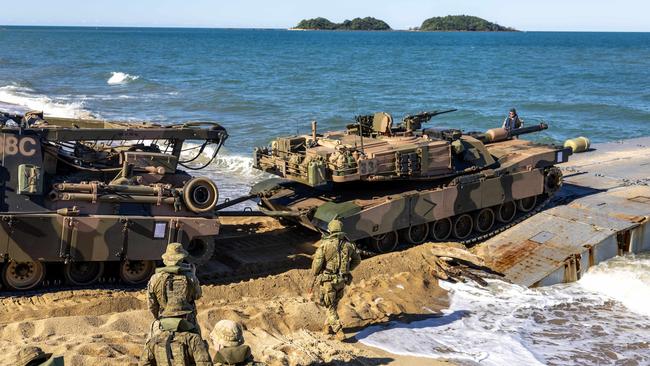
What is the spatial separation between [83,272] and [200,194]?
217 cm

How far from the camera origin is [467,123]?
36219 millimetres

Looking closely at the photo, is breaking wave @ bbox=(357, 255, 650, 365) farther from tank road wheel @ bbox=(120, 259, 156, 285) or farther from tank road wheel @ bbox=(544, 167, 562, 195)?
tank road wheel @ bbox=(120, 259, 156, 285)

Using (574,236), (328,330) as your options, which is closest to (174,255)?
(328,330)

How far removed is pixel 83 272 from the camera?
1199 cm

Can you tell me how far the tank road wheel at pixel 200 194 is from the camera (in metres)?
12.0

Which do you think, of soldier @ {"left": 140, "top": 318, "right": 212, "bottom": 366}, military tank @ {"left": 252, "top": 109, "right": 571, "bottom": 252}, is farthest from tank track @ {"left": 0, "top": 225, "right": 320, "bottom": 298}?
soldier @ {"left": 140, "top": 318, "right": 212, "bottom": 366}

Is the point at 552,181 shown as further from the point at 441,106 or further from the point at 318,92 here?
the point at 318,92

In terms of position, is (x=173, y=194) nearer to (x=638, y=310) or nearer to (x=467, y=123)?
(x=638, y=310)

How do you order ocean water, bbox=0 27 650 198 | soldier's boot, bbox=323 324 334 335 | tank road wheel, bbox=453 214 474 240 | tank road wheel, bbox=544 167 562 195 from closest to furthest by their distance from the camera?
soldier's boot, bbox=323 324 334 335
tank road wheel, bbox=453 214 474 240
tank road wheel, bbox=544 167 562 195
ocean water, bbox=0 27 650 198

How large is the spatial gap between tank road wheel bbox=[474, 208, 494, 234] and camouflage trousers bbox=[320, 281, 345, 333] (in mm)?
6080

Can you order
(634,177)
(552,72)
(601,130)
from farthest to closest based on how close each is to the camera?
(552,72), (601,130), (634,177)

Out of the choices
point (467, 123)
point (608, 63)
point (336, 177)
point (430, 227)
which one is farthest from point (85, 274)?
point (608, 63)

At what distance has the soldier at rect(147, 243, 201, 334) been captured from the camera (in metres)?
7.47

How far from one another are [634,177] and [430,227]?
6.99 m
